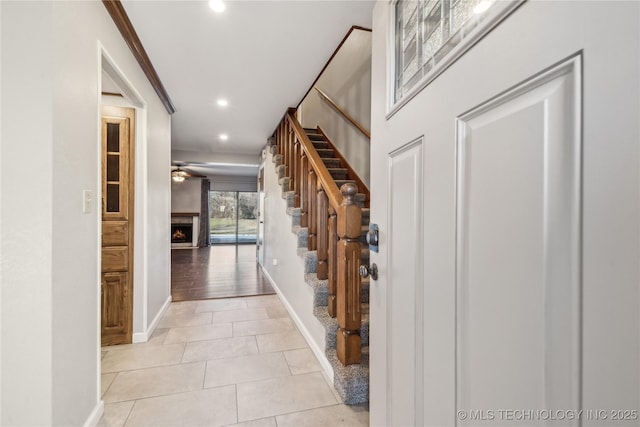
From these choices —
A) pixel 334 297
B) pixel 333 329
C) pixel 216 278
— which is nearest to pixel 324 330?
pixel 333 329

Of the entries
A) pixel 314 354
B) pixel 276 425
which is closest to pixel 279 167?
pixel 314 354

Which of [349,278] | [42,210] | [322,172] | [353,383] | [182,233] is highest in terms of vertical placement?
[322,172]

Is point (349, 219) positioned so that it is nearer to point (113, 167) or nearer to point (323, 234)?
point (323, 234)

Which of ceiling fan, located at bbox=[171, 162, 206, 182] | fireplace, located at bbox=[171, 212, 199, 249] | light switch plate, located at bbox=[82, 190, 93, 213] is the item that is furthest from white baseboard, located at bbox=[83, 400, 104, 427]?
fireplace, located at bbox=[171, 212, 199, 249]

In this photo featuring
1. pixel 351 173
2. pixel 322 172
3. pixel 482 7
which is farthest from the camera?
pixel 351 173

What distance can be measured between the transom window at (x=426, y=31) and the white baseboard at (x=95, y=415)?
2164 mm

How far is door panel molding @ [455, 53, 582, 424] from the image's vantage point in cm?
44

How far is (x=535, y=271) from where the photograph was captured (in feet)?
1.64

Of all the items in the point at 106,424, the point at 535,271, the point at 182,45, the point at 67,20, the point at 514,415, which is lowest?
the point at 106,424

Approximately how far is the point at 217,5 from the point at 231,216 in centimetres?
933

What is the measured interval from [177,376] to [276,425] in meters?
0.87

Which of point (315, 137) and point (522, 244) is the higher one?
point (315, 137)

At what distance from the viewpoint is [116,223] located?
8.01ft

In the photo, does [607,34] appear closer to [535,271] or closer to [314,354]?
[535,271]
